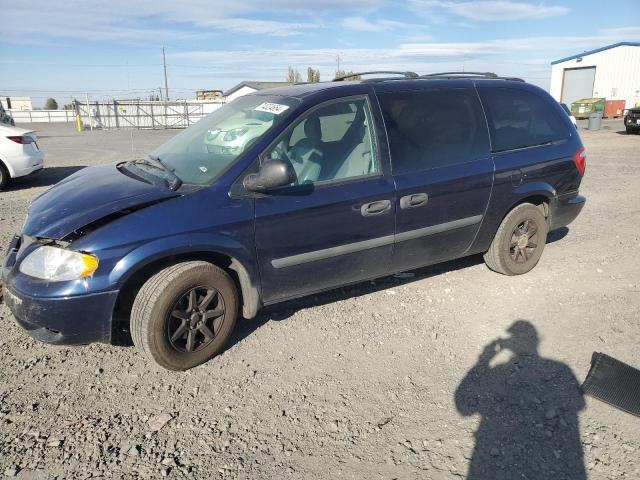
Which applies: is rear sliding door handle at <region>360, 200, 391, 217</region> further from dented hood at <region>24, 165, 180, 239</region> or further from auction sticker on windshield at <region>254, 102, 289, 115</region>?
dented hood at <region>24, 165, 180, 239</region>

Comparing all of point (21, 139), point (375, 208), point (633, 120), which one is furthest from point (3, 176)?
point (633, 120)

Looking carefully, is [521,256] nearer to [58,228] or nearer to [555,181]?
[555,181]

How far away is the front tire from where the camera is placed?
3.07 meters

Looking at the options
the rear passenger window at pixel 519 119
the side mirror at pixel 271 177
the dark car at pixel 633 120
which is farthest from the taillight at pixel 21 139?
the dark car at pixel 633 120

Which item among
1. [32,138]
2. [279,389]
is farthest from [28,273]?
[32,138]

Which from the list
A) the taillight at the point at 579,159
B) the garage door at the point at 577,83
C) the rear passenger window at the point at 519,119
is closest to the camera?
the rear passenger window at the point at 519,119

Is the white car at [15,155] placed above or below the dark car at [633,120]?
above

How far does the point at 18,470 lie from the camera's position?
7.92ft

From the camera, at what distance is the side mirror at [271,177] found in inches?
125

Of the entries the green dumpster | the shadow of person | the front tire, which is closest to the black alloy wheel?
the front tire

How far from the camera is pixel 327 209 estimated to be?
349 cm

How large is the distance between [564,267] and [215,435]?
403 cm

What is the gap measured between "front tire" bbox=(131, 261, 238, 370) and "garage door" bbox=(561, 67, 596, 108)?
44.6 m

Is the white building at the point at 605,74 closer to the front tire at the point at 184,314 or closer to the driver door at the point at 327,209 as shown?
the driver door at the point at 327,209
